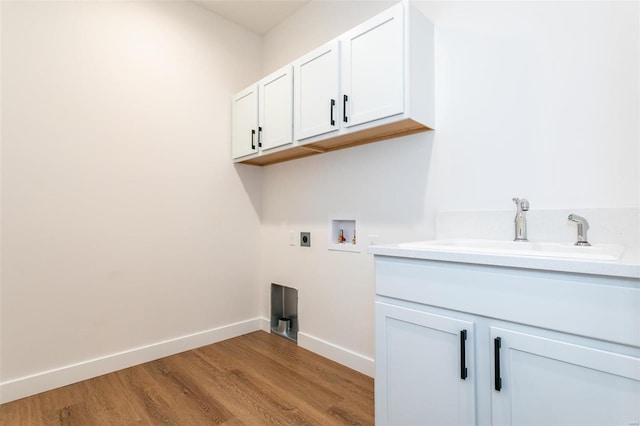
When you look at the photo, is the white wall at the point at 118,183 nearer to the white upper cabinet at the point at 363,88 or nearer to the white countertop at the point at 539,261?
the white upper cabinet at the point at 363,88

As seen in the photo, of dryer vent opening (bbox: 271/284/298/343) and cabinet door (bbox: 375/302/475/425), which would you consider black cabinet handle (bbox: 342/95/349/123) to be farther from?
dryer vent opening (bbox: 271/284/298/343)

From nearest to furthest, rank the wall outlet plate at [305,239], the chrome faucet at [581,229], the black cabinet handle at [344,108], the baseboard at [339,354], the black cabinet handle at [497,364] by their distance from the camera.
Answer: the black cabinet handle at [497,364]
the chrome faucet at [581,229]
the black cabinet handle at [344,108]
the baseboard at [339,354]
the wall outlet plate at [305,239]

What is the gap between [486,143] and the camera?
5.33 ft

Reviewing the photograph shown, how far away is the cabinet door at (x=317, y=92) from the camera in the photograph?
1.93m

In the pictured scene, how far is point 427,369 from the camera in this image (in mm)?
1216

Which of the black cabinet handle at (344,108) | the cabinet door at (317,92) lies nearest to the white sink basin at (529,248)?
the black cabinet handle at (344,108)

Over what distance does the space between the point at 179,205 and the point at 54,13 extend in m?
1.38

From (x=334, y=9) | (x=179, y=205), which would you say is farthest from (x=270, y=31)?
(x=179, y=205)

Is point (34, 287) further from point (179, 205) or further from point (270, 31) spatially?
point (270, 31)

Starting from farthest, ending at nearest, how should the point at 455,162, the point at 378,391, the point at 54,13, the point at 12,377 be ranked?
the point at 54,13 < the point at 12,377 < the point at 455,162 < the point at 378,391

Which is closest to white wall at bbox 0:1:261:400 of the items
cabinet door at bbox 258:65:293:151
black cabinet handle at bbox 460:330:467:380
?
cabinet door at bbox 258:65:293:151

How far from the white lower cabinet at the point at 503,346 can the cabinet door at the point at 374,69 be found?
32.1 inches

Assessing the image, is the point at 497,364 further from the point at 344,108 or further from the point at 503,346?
the point at 344,108

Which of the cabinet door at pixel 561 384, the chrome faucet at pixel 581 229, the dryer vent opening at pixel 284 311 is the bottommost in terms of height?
the dryer vent opening at pixel 284 311
